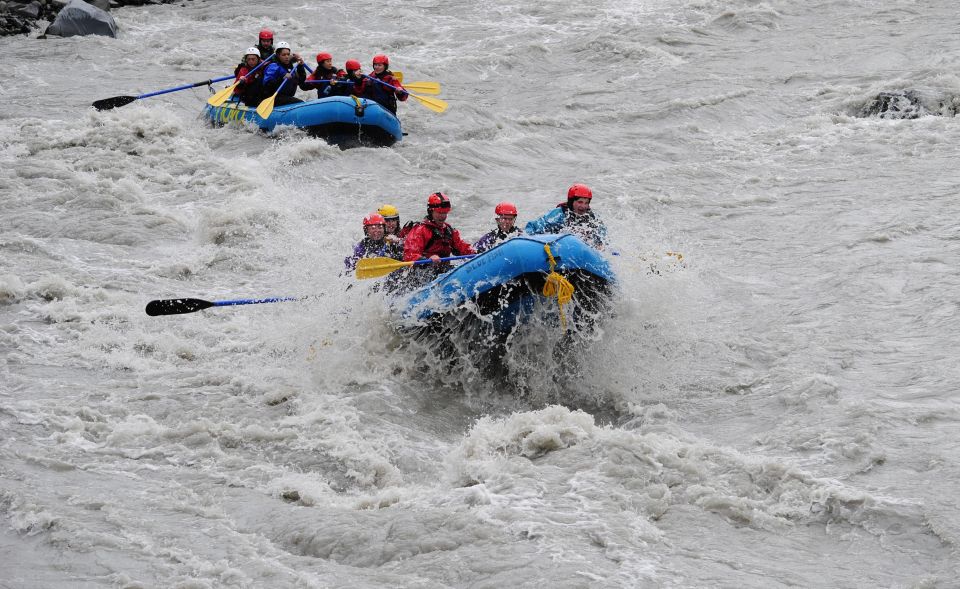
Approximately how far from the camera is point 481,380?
761 centimetres

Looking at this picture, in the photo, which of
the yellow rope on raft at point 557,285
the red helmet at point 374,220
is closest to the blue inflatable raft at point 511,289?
the yellow rope on raft at point 557,285

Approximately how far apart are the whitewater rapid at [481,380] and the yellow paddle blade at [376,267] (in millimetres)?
374

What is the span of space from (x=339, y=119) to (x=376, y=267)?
6.04 m

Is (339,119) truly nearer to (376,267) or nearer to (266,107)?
(266,107)

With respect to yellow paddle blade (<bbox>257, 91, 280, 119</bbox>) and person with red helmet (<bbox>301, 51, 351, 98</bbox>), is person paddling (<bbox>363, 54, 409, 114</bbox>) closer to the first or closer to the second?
person with red helmet (<bbox>301, 51, 351, 98</bbox>)

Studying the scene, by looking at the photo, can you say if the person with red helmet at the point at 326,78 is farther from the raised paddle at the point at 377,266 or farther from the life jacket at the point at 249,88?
the raised paddle at the point at 377,266

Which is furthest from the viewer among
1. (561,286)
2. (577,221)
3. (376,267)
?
(577,221)

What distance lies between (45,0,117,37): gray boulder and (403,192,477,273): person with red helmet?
12.8m

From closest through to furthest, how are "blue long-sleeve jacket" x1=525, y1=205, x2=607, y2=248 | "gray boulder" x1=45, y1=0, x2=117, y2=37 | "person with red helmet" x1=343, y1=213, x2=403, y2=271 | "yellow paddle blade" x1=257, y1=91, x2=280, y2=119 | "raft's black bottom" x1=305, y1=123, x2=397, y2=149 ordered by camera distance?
"person with red helmet" x1=343, y1=213, x2=403, y2=271
"blue long-sleeve jacket" x1=525, y1=205, x2=607, y2=248
"yellow paddle blade" x1=257, y1=91, x2=280, y2=119
"raft's black bottom" x1=305, y1=123, x2=397, y2=149
"gray boulder" x1=45, y1=0, x2=117, y2=37

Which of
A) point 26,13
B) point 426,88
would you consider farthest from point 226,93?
point 26,13

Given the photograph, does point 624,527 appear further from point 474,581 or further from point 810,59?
point 810,59

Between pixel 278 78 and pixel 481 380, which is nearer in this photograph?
pixel 481 380

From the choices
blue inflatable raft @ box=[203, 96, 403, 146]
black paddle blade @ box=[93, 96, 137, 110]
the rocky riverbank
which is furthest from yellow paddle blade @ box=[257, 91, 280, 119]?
the rocky riverbank

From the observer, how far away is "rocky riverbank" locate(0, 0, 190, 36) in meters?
18.6
